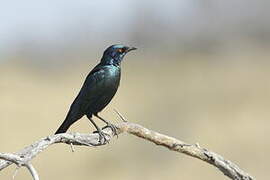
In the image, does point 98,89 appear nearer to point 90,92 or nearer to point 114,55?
point 90,92

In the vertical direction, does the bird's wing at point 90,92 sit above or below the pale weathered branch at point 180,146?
above

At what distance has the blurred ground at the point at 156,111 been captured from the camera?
16.0 meters

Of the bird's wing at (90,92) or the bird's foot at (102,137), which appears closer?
the bird's foot at (102,137)

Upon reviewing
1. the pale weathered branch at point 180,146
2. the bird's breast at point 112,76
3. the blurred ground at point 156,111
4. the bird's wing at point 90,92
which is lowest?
the pale weathered branch at point 180,146

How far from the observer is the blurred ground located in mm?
15992

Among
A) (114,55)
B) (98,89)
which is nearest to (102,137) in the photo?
(98,89)

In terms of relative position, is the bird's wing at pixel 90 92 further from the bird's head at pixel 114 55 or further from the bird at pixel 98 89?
the bird's head at pixel 114 55

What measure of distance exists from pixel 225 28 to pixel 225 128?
11.5 meters

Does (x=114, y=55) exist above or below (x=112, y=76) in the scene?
above

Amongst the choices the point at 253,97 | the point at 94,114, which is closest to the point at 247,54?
the point at 253,97

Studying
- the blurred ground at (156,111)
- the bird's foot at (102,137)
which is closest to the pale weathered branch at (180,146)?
the bird's foot at (102,137)

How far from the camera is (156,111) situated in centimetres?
2073

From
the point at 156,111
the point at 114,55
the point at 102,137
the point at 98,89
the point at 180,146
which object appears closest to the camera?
the point at 180,146

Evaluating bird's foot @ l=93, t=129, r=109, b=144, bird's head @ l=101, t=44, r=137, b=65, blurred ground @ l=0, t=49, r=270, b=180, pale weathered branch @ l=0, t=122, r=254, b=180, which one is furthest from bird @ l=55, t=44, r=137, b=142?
blurred ground @ l=0, t=49, r=270, b=180
